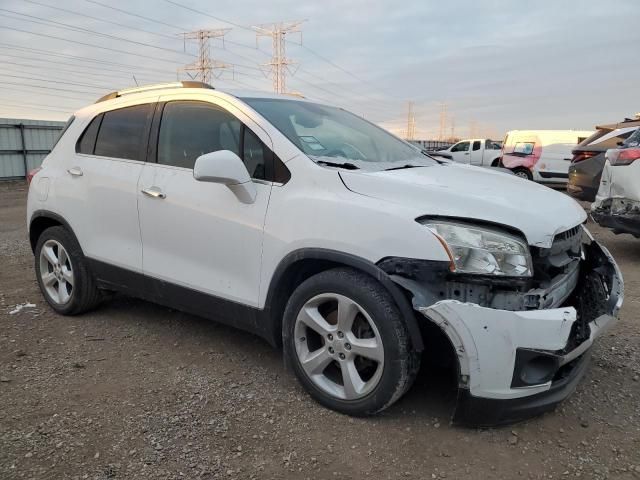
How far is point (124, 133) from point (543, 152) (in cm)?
1537

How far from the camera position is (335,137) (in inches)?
130

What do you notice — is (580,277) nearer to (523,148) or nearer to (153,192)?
(153,192)

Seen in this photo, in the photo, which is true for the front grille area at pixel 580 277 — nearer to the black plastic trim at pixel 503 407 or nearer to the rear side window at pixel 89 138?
the black plastic trim at pixel 503 407

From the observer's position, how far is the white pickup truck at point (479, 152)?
21188mm

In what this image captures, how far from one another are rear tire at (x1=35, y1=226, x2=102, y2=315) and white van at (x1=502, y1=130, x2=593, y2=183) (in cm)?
1480

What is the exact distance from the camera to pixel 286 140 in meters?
2.89

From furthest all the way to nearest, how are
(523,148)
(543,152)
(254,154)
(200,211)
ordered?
(523,148) → (543,152) → (200,211) → (254,154)

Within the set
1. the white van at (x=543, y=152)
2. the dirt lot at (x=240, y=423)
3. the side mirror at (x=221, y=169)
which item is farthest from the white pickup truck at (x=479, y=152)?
the side mirror at (x=221, y=169)

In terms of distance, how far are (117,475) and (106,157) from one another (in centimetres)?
230

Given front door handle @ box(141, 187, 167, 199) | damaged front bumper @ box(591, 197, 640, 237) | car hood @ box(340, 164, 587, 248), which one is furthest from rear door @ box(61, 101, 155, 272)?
damaged front bumper @ box(591, 197, 640, 237)

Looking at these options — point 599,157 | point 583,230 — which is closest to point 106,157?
point 583,230

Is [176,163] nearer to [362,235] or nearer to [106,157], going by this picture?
[106,157]

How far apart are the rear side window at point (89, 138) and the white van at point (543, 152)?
14.7 metres

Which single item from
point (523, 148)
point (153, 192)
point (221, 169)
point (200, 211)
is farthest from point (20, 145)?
point (221, 169)
